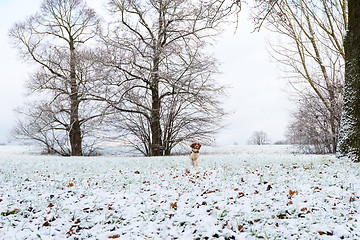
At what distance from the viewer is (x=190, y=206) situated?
430 cm

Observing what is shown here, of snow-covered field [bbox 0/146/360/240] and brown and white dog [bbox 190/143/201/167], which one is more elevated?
brown and white dog [bbox 190/143/201/167]

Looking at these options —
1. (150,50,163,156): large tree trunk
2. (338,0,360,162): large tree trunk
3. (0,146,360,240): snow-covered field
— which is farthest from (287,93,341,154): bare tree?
(0,146,360,240): snow-covered field

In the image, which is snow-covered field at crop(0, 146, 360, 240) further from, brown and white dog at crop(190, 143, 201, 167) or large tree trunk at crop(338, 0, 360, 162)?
brown and white dog at crop(190, 143, 201, 167)

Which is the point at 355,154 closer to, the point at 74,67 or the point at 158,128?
the point at 158,128

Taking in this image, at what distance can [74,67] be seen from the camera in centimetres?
1605

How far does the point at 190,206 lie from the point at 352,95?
6.13 m

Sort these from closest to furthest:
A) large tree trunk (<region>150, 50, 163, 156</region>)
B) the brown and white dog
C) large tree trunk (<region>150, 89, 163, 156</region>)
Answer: the brown and white dog < large tree trunk (<region>150, 50, 163, 156</region>) < large tree trunk (<region>150, 89, 163, 156</region>)

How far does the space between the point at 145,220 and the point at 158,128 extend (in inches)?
427

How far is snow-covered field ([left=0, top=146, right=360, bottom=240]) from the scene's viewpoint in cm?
357

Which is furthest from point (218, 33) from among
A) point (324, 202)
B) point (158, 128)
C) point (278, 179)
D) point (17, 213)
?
point (17, 213)

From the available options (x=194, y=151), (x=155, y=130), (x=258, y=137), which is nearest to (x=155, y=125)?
(x=155, y=130)

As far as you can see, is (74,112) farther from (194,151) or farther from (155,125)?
(194,151)

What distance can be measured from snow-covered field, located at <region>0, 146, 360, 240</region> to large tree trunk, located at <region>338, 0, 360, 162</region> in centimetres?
95

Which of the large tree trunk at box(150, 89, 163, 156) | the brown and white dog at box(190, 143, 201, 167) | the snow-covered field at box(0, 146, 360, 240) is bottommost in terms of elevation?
the snow-covered field at box(0, 146, 360, 240)
